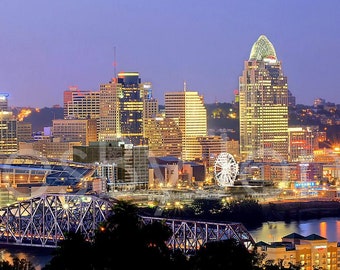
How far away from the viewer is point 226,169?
1692 inches

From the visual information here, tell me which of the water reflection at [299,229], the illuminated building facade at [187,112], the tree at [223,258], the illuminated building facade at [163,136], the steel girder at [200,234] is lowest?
the water reflection at [299,229]

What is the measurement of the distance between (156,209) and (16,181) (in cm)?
494

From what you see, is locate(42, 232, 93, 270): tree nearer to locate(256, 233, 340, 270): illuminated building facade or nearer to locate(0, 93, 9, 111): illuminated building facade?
locate(256, 233, 340, 270): illuminated building facade

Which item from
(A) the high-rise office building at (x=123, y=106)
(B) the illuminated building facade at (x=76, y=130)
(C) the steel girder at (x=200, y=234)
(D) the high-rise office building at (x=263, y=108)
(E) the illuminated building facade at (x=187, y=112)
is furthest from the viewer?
(D) the high-rise office building at (x=263, y=108)

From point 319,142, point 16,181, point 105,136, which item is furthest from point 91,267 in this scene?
point 319,142

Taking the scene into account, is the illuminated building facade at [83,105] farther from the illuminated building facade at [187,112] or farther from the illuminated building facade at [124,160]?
the illuminated building facade at [124,160]

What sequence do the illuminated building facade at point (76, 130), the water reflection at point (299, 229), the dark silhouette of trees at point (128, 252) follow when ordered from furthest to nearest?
1. the illuminated building facade at point (76, 130)
2. the water reflection at point (299, 229)
3. the dark silhouette of trees at point (128, 252)

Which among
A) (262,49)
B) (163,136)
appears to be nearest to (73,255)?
(163,136)

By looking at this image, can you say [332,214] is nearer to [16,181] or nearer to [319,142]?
[16,181]

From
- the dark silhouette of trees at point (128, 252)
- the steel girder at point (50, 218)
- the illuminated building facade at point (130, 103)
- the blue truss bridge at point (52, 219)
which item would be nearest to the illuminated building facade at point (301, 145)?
the illuminated building facade at point (130, 103)

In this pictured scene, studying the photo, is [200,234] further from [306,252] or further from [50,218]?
[50,218]

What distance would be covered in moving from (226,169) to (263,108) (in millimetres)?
14419

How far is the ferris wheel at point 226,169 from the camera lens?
4291cm

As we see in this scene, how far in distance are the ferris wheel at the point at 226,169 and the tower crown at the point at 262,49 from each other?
1565 centimetres
